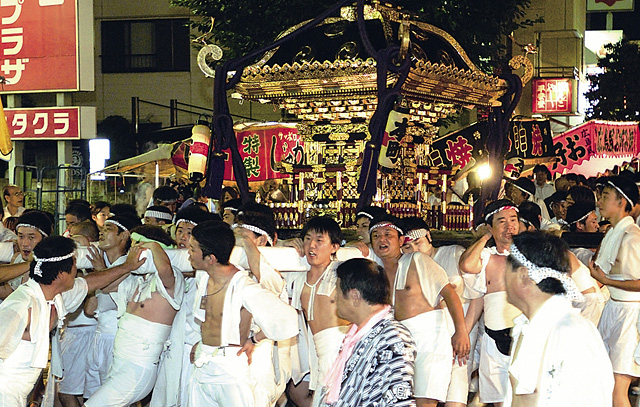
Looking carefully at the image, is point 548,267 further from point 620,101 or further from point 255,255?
point 620,101

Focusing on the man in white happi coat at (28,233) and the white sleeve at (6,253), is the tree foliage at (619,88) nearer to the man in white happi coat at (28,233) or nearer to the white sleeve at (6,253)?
the white sleeve at (6,253)

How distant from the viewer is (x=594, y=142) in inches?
786

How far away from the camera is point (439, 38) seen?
34.0ft

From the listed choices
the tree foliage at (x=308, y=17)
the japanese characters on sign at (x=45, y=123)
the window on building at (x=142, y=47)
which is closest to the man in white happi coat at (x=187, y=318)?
the japanese characters on sign at (x=45, y=123)

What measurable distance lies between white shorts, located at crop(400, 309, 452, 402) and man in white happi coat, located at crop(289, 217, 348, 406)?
598 millimetres

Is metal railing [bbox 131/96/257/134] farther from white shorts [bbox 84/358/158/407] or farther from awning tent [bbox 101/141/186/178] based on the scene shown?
white shorts [bbox 84/358/158/407]

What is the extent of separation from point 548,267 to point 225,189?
899 cm

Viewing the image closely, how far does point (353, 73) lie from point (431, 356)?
3528 mm

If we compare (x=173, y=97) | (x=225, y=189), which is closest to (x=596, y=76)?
(x=173, y=97)

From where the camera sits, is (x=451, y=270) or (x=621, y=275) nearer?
(x=621, y=275)

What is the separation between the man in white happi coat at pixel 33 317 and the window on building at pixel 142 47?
2042 cm

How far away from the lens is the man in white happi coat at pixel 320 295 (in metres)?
6.75

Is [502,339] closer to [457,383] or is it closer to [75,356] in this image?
[457,383]

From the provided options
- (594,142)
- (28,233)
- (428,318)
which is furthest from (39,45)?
(594,142)
